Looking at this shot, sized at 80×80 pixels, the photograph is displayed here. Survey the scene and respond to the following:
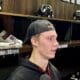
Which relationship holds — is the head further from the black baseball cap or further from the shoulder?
the shoulder

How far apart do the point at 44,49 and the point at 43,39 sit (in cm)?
7

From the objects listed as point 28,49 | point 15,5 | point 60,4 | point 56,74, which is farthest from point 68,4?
point 56,74

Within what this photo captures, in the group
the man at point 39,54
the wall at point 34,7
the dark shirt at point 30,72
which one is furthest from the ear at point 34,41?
the wall at point 34,7

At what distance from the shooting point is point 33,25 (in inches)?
82.8

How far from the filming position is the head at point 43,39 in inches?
80.4

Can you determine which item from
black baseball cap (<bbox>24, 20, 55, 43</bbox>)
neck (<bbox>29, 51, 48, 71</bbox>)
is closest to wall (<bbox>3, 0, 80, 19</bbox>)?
black baseball cap (<bbox>24, 20, 55, 43</bbox>)

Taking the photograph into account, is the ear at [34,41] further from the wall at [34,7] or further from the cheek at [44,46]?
the wall at [34,7]

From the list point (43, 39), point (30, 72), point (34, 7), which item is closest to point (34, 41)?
point (43, 39)

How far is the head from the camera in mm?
2043

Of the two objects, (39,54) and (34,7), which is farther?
(34,7)

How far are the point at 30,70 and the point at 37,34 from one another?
0.81 feet

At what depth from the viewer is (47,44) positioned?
80.6 inches

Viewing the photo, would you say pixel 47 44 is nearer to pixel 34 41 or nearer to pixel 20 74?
pixel 34 41

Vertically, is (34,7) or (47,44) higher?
(34,7)
